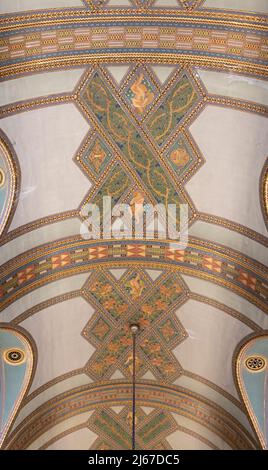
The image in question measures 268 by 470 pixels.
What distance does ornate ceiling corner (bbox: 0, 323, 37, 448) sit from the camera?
429 inches

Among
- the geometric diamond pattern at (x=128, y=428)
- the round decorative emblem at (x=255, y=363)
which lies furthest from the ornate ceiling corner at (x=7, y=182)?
the geometric diamond pattern at (x=128, y=428)

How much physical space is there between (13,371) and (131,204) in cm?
355

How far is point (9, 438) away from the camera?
11.2 m

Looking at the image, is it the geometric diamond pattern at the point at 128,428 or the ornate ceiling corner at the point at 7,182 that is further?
the geometric diamond pattern at the point at 128,428

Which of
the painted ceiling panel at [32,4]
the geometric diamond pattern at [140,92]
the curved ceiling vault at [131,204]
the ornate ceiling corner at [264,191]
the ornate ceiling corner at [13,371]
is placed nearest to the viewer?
the painted ceiling panel at [32,4]

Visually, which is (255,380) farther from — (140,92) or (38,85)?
(38,85)

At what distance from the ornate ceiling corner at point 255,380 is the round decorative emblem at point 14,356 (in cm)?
359

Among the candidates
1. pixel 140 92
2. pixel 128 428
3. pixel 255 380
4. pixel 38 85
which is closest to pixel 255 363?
pixel 255 380

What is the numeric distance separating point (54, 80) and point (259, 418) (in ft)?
20.9

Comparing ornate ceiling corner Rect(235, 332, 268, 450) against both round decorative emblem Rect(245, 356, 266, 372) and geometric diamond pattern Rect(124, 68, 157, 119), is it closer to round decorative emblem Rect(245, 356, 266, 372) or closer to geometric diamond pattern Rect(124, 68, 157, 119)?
round decorative emblem Rect(245, 356, 266, 372)

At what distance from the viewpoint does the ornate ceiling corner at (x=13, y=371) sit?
1089 cm

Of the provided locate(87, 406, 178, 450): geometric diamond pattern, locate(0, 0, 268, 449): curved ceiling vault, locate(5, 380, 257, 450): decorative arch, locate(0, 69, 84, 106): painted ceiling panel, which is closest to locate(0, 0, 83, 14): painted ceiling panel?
locate(0, 0, 268, 449): curved ceiling vault

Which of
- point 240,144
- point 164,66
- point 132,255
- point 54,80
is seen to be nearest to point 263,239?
point 240,144

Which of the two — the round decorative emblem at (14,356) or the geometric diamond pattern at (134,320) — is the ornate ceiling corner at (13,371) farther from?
the geometric diamond pattern at (134,320)
